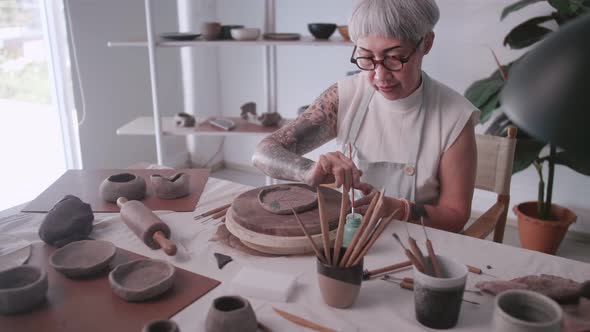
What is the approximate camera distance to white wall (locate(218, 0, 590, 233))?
3.06m

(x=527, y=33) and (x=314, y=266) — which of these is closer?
(x=314, y=266)

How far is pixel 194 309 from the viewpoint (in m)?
1.01

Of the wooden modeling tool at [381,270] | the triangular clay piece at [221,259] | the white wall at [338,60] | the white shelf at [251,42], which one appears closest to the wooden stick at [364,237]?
the wooden modeling tool at [381,270]

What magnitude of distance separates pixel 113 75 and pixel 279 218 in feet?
8.81

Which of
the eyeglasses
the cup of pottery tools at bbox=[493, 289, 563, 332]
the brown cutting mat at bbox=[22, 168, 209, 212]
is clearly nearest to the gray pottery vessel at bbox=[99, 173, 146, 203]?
the brown cutting mat at bbox=[22, 168, 209, 212]

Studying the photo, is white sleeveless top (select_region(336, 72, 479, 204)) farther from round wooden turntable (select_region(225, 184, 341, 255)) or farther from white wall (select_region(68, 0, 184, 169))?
white wall (select_region(68, 0, 184, 169))

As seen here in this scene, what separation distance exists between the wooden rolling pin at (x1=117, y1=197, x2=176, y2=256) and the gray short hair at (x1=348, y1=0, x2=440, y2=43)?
86cm

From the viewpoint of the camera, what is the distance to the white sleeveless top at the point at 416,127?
165 centimetres

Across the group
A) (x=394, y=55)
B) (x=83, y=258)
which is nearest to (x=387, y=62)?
(x=394, y=55)

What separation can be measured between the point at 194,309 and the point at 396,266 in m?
0.48

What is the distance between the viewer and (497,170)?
5.88 feet

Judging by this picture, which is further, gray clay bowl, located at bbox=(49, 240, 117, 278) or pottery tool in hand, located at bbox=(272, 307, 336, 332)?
gray clay bowl, located at bbox=(49, 240, 117, 278)

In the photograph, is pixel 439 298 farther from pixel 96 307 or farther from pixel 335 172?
pixel 96 307

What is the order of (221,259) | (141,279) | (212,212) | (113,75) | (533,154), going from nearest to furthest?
(141,279) < (221,259) < (212,212) < (533,154) < (113,75)
